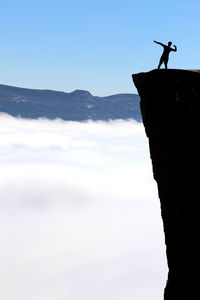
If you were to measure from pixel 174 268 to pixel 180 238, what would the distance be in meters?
1.66

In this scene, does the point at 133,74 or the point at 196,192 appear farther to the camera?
the point at 133,74

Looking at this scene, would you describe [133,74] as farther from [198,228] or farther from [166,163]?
[198,228]

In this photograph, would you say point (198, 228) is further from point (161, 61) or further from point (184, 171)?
point (161, 61)

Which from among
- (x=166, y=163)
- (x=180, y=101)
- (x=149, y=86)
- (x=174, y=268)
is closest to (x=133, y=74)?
(x=149, y=86)

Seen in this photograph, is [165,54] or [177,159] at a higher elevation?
[165,54]

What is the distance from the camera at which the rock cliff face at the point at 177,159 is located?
20109mm

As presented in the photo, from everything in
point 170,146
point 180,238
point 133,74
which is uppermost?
point 133,74

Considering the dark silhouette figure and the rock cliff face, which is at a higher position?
the dark silhouette figure

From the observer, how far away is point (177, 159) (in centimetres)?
2066

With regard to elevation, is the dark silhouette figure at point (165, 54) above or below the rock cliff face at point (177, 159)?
above

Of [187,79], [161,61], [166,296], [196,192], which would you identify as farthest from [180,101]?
[166,296]

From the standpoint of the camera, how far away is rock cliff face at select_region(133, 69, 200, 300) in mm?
20109

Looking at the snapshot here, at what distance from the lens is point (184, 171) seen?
20422 mm

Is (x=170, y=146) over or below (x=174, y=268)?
over
